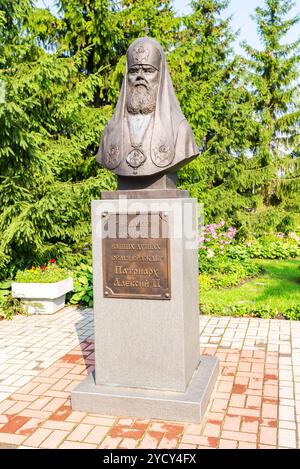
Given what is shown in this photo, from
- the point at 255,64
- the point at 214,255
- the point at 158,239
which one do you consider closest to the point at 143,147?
the point at 158,239

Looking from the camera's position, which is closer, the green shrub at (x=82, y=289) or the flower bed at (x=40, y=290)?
the flower bed at (x=40, y=290)

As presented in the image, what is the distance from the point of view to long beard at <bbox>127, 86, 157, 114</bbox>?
3.77 metres

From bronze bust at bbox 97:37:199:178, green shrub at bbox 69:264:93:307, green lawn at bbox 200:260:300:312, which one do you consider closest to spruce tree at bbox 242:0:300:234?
green lawn at bbox 200:260:300:312

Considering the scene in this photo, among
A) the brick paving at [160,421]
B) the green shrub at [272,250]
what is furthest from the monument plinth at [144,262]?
the green shrub at [272,250]

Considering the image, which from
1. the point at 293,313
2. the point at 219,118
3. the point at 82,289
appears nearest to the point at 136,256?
the point at 293,313

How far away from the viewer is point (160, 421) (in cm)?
354

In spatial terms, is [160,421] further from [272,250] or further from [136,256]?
[272,250]

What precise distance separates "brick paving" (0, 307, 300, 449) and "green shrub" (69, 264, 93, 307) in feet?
4.76

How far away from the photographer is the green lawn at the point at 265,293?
725cm

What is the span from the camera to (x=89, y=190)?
8.05 metres

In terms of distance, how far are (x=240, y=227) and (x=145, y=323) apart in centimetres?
1099

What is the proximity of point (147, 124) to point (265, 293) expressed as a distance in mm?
5368

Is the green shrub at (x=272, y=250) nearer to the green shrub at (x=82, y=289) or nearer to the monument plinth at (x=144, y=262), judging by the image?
the green shrub at (x=82, y=289)

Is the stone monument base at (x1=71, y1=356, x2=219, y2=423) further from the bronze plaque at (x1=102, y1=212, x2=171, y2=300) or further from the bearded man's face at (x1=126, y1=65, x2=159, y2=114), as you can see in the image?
the bearded man's face at (x1=126, y1=65, x2=159, y2=114)
